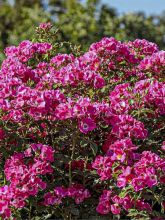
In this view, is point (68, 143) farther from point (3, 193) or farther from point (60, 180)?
point (3, 193)

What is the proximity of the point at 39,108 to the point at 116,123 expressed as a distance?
0.45 m

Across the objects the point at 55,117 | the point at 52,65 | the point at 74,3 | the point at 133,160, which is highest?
the point at 74,3

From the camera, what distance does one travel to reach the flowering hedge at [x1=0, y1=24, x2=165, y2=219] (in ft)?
10.6

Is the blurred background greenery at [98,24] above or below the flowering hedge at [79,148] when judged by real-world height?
above

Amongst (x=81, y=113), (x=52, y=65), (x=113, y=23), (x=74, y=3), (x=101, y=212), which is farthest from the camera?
(x=74, y=3)

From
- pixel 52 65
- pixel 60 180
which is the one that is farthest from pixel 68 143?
pixel 52 65

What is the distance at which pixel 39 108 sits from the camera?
3.27 m

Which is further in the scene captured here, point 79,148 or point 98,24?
point 98,24

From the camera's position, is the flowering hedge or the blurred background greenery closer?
the flowering hedge

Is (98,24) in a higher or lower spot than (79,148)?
higher

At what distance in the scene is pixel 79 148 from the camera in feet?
11.9

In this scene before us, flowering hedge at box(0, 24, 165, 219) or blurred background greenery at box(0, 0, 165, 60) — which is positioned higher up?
blurred background greenery at box(0, 0, 165, 60)

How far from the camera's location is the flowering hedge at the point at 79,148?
3.23m

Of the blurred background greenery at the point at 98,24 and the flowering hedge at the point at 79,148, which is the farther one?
the blurred background greenery at the point at 98,24
